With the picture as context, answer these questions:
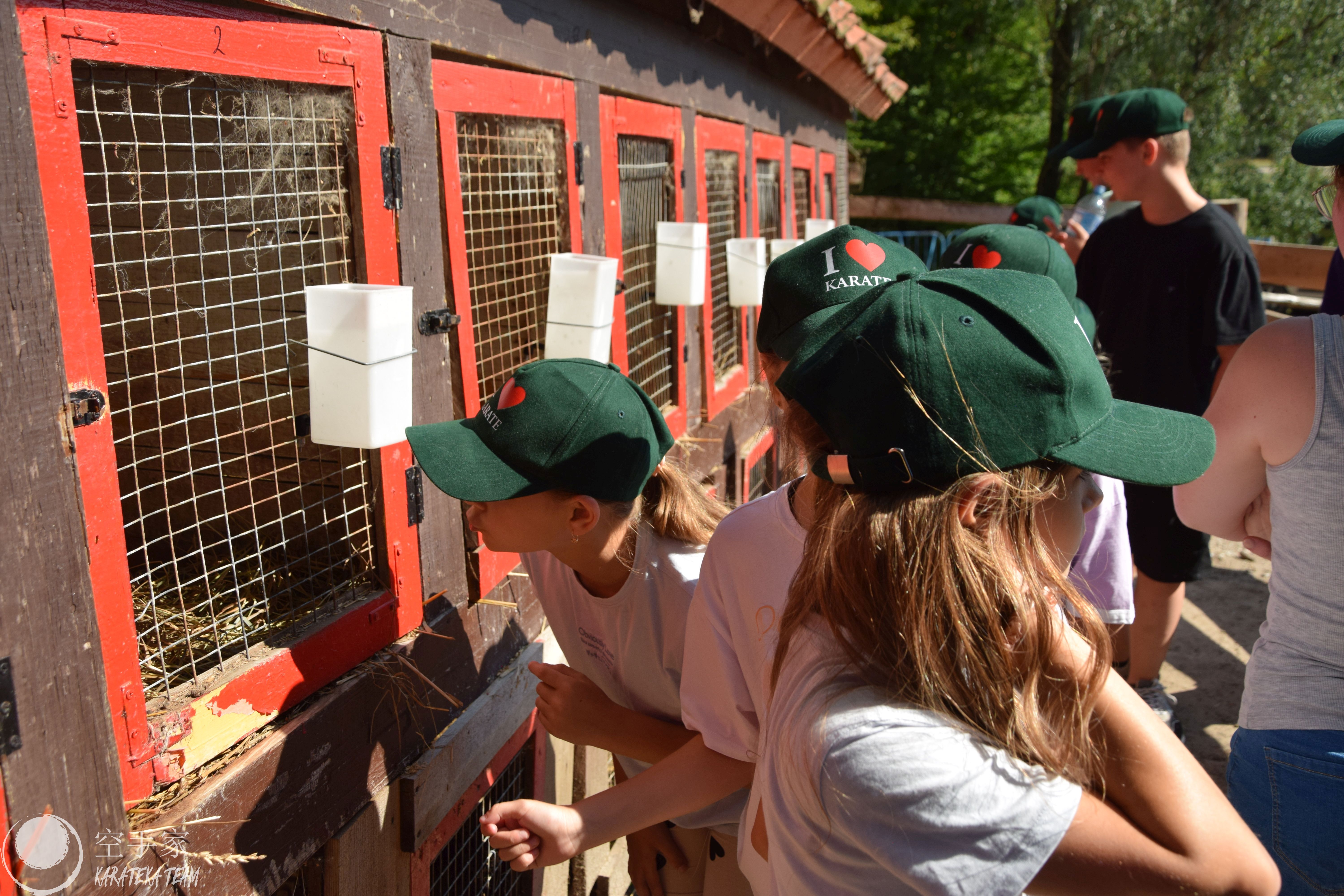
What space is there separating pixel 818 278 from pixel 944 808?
1271 mm

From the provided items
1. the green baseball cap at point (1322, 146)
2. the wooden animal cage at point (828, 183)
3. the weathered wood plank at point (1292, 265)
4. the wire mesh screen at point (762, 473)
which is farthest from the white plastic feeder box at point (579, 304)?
the weathered wood plank at point (1292, 265)

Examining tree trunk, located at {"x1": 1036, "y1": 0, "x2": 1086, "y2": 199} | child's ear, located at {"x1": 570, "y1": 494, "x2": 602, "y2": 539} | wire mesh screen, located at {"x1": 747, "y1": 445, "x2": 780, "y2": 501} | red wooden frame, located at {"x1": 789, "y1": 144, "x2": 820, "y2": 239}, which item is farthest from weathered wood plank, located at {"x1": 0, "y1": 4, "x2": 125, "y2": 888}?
tree trunk, located at {"x1": 1036, "y1": 0, "x2": 1086, "y2": 199}

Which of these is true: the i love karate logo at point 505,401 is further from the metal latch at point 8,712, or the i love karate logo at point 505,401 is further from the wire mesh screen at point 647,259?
the wire mesh screen at point 647,259

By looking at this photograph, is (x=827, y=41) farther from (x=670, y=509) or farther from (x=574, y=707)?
(x=574, y=707)

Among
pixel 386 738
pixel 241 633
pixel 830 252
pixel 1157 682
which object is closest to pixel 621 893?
pixel 386 738

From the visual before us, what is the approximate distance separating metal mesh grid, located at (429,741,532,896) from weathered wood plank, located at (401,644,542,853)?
22cm

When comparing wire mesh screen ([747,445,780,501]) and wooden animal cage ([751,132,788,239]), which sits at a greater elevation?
wooden animal cage ([751,132,788,239])

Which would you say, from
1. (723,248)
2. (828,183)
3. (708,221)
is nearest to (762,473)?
(723,248)

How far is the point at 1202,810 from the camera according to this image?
38.2 inches

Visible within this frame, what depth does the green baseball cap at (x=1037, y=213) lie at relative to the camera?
19.1ft

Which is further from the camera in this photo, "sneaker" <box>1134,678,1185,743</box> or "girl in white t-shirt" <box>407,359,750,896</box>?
"sneaker" <box>1134,678,1185,743</box>

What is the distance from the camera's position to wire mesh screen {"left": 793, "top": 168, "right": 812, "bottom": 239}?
732cm

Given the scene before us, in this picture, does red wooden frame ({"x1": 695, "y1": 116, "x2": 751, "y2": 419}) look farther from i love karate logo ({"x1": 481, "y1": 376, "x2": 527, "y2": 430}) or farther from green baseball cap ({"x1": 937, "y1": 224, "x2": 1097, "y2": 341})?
i love karate logo ({"x1": 481, "y1": 376, "x2": 527, "y2": 430})

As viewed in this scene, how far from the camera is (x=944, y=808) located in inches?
35.9
